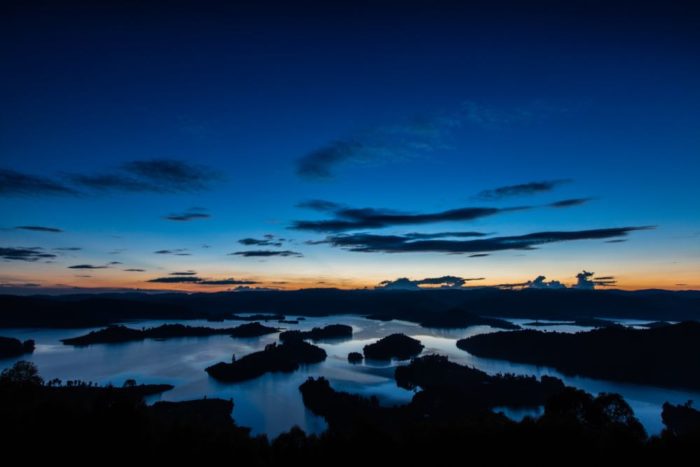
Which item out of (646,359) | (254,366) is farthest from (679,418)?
(254,366)

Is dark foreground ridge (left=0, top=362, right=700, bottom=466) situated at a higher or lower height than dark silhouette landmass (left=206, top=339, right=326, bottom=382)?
higher

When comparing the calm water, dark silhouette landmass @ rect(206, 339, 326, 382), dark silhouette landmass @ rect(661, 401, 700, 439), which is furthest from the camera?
dark silhouette landmass @ rect(206, 339, 326, 382)

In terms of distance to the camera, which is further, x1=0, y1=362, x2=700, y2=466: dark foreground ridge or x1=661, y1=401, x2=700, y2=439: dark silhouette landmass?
x1=661, y1=401, x2=700, y2=439: dark silhouette landmass

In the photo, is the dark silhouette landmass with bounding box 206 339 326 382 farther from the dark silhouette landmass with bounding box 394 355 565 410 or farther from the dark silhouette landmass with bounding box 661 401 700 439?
the dark silhouette landmass with bounding box 661 401 700 439

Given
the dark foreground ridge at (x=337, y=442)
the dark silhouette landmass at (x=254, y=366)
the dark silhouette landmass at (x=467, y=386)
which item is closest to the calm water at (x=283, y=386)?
the dark silhouette landmass at (x=254, y=366)

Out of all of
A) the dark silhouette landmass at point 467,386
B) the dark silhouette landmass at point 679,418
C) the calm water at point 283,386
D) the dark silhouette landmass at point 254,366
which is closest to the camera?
the dark silhouette landmass at point 679,418

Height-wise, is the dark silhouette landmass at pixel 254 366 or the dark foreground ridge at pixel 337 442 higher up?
the dark foreground ridge at pixel 337 442

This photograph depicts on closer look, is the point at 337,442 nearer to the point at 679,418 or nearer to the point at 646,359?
the point at 679,418

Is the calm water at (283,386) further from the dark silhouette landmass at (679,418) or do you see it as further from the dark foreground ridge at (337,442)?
the dark foreground ridge at (337,442)

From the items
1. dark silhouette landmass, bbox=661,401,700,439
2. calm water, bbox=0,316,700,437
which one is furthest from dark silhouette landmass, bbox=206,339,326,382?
dark silhouette landmass, bbox=661,401,700,439

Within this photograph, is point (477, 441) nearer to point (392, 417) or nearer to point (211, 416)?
point (392, 417)

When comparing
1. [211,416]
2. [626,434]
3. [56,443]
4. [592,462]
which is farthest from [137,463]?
[211,416]

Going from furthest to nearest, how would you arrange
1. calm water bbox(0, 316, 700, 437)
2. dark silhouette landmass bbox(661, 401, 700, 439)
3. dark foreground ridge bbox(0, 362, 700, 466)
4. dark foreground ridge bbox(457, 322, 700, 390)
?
dark foreground ridge bbox(457, 322, 700, 390), calm water bbox(0, 316, 700, 437), dark silhouette landmass bbox(661, 401, 700, 439), dark foreground ridge bbox(0, 362, 700, 466)
